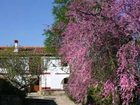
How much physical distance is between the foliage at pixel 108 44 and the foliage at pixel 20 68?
25055mm

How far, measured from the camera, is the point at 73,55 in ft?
73.6

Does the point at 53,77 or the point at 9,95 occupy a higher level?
the point at 53,77

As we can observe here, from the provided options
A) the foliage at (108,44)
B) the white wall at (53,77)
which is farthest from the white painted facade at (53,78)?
the foliage at (108,44)

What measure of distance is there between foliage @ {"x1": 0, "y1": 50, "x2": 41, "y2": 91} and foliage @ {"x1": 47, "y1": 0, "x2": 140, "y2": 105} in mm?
25055

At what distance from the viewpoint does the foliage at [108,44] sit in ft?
68.4

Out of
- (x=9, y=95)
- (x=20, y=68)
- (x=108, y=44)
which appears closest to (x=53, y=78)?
(x=20, y=68)

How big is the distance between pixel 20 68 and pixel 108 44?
2826 cm

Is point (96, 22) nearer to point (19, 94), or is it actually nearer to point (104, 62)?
point (104, 62)

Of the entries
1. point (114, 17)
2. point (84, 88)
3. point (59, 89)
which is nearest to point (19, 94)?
point (84, 88)

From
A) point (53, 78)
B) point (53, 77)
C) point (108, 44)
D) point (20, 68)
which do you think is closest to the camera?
point (108, 44)

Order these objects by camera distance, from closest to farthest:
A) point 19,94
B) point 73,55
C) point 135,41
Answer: point 135,41, point 73,55, point 19,94

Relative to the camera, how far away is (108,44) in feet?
71.0

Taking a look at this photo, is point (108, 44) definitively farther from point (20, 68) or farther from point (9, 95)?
point (20, 68)

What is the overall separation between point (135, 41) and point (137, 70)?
127 centimetres
